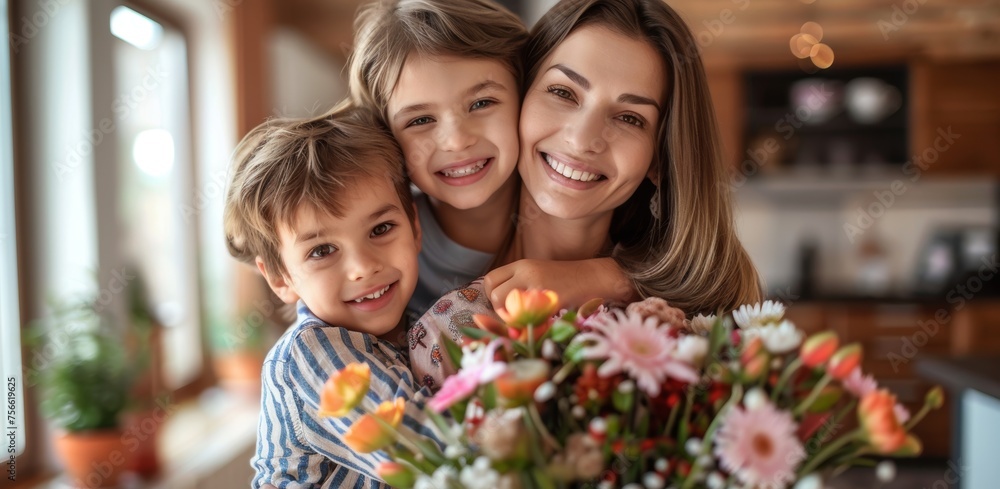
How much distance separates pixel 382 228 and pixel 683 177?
0.38m

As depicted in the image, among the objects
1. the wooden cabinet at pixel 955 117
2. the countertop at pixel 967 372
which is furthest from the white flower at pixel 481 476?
the wooden cabinet at pixel 955 117

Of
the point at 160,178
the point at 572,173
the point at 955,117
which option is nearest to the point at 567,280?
the point at 572,173

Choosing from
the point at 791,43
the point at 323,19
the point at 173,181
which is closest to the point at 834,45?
the point at 791,43

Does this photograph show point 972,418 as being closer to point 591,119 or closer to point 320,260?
point 591,119

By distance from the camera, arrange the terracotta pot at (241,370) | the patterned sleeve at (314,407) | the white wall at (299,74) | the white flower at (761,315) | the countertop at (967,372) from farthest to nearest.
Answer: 1. the white wall at (299,74)
2. the terracotta pot at (241,370)
3. the countertop at (967,372)
4. the patterned sleeve at (314,407)
5. the white flower at (761,315)

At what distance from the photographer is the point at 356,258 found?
91cm

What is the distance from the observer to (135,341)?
2.63 m

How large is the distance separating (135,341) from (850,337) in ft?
12.8

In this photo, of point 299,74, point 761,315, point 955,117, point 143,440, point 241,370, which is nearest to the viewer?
point 761,315

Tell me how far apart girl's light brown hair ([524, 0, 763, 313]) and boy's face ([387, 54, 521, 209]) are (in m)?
0.07

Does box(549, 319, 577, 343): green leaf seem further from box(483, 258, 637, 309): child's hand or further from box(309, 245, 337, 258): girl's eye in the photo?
box(309, 245, 337, 258): girl's eye

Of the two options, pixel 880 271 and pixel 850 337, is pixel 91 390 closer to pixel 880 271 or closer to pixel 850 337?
pixel 850 337

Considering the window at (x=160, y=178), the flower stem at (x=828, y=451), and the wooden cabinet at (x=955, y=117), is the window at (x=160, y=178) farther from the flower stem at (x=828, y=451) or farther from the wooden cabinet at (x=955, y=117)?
the wooden cabinet at (x=955, y=117)

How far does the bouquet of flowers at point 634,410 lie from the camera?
593 millimetres
